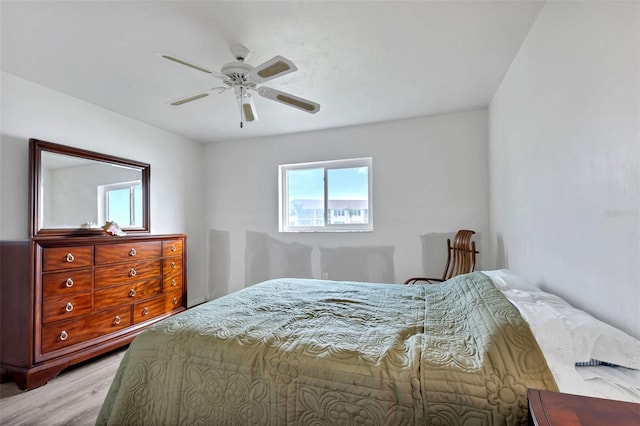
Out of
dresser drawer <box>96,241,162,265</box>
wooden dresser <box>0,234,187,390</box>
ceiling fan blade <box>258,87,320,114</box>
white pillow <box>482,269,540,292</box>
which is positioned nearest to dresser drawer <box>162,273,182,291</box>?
wooden dresser <box>0,234,187,390</box>

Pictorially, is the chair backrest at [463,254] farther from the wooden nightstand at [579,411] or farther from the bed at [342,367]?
the wooden nightstand at [579,411]

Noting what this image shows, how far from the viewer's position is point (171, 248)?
3236 millimetres

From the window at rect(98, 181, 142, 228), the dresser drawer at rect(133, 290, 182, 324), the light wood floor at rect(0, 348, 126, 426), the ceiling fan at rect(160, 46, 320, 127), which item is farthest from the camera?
the window at rect(98, 181, 142, 228)

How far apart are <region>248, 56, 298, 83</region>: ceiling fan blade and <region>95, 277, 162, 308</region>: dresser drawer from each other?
225 cm

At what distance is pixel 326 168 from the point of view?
386 cm

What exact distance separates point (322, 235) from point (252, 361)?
8.71 ft

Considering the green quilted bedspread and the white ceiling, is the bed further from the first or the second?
the white ceiling

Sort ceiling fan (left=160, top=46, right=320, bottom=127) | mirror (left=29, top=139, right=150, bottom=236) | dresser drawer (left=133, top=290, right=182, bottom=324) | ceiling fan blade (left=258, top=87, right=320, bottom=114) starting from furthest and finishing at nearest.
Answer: dresser drawer (left=133, top=290, right=182, bottom=324) → mirror (left=29, top=139, right=150, bottom=236) → ceiling fan blade (left=258, top=87, right=320, bottom=114) → ceiling fan (left=160, top=46, right=320, bottom=127)

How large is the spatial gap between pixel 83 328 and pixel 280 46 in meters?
2.67

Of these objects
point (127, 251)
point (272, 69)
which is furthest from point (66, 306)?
point (272, 69)

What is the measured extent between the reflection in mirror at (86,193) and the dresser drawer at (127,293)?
0.70m

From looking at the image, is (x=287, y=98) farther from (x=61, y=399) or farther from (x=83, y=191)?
(x=61, y=399)

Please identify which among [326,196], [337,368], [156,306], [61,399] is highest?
[326,196]

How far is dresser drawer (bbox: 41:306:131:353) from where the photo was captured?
2160 millimetres
